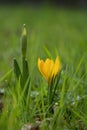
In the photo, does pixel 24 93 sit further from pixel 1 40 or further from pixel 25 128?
pixel 1 40

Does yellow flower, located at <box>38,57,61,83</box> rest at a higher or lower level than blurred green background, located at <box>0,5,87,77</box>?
lower

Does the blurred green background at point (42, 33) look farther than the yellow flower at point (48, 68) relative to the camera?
Yes

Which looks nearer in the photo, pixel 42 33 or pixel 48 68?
pixel 48 68

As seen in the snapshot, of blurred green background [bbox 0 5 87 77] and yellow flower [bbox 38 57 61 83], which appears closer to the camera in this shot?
yellow flower [bbox 38 57 61 83]

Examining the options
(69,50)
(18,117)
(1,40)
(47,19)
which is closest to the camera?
(18,117)

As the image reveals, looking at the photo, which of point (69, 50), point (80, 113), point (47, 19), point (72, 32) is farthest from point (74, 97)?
point (47, 19)

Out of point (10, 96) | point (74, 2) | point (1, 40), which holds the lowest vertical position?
point (10, 96)

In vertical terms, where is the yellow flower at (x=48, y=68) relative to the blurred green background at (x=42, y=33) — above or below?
below

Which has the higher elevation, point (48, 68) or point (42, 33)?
point (42, 33)
